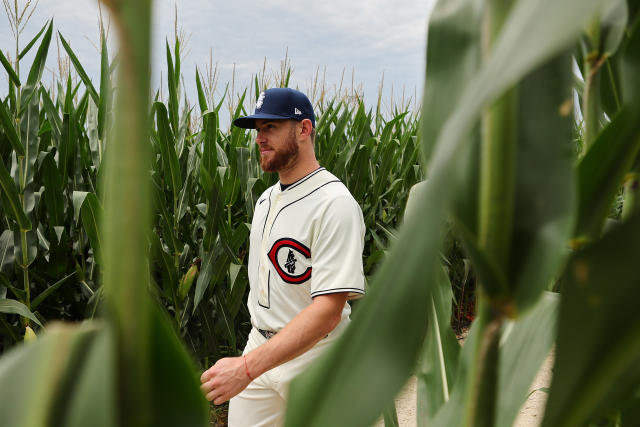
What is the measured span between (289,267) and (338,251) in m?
0.15

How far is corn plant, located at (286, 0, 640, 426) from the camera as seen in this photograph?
4.7 inches

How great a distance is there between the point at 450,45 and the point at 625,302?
10 cm

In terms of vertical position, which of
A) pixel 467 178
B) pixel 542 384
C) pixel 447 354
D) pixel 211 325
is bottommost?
pixel 542 384

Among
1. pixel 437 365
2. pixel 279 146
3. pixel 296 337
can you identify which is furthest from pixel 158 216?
pixel 437 365

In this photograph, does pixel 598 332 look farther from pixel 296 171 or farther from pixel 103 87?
pixel 103 87

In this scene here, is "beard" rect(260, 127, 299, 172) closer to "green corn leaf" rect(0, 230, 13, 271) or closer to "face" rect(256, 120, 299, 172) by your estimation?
"face" rect(256, 120, 299, 172)

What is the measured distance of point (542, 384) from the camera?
2.39 m

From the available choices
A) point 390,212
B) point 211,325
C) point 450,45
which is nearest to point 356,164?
point 390,212

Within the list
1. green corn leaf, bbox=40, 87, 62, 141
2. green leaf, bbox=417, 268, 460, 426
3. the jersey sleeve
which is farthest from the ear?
green leaf, bbox=417, 268, 460, 426

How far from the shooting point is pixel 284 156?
4.55ft

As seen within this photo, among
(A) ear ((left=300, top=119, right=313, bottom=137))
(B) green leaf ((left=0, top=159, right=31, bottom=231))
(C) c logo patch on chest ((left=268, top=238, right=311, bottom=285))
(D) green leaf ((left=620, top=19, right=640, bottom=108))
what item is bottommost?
(C) c logo patch on chest ((left=268, top=238, right=311, bottom=285))

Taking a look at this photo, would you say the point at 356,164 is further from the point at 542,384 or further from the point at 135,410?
the point at 135,410

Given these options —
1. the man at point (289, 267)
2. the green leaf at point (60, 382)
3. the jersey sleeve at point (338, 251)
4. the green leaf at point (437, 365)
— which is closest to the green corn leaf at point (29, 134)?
the man at point (289, 267)

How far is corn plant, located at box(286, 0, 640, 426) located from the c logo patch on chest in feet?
3.52
